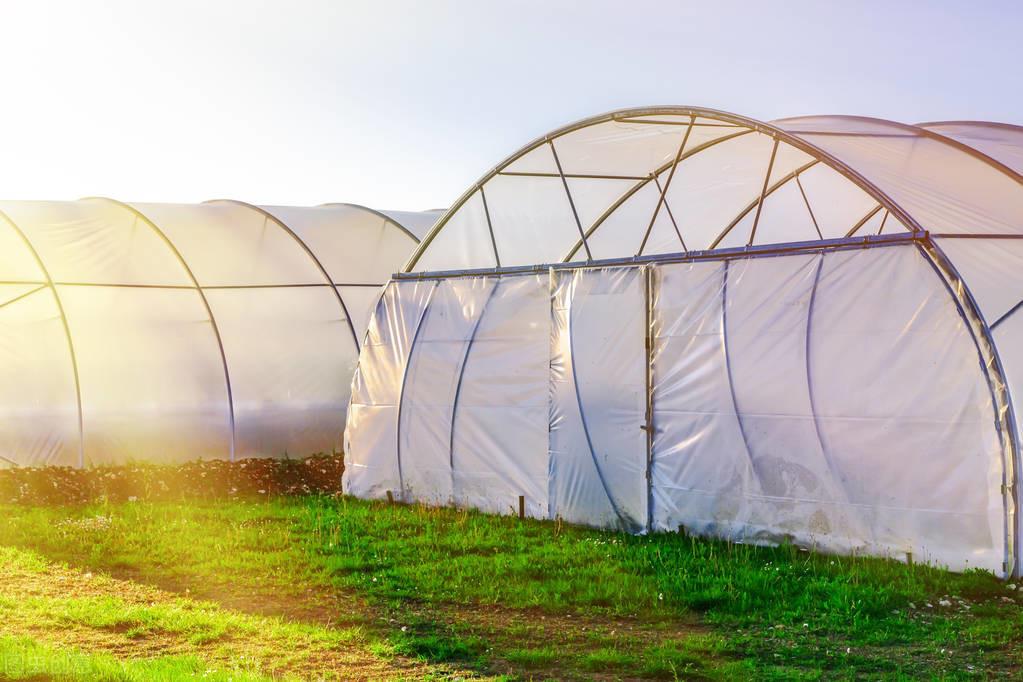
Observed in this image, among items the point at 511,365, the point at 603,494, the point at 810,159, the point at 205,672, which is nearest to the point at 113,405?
the point at 511,365

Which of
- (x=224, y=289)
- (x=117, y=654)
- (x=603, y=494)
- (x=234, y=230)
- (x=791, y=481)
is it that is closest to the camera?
(x=117, y=654)

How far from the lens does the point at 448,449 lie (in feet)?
53.1

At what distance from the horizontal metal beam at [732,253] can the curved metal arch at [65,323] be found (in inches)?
235

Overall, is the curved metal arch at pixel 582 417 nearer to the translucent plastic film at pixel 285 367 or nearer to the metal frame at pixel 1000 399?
the metal frame at pixel 1000 399

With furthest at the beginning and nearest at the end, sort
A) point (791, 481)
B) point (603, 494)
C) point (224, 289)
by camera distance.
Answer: point (224, 289)
point (603, 494)
point (791, 481)

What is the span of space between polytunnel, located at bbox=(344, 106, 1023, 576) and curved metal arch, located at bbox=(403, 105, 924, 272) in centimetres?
4

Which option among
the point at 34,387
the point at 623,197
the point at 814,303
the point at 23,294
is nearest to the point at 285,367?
the point at 34,387

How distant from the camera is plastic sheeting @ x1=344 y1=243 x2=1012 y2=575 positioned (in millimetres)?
11594

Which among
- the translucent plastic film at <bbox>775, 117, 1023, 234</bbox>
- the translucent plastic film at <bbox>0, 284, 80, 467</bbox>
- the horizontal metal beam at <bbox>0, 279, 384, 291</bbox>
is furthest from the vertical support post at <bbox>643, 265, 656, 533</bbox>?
the horizontal metal beam at <bbox>0, 279, 384, 291</bbox>

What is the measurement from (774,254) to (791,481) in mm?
2306

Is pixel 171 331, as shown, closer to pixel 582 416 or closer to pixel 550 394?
pixel 550 394

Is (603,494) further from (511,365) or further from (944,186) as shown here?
(944,186)

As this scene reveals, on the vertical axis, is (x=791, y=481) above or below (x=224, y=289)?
below

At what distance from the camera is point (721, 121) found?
1424 cm
